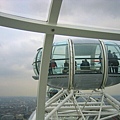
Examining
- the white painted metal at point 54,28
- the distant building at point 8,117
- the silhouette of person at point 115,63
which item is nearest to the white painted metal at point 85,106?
the silhouette of person at point 115,63

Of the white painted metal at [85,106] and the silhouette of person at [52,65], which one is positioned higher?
the silhouette of person at [52,65]

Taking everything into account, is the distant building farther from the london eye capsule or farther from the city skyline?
the london eye capsule

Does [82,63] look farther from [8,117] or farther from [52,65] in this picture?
[8,117]

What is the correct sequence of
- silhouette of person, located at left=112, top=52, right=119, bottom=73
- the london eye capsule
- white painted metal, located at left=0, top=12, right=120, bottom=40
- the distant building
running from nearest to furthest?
white painted metal, located at left=0, top=12, right=120, bottom=40
the london eye capsule
silhouette of person, located at left=112, top=52, right=119, bottom=73
the distant building

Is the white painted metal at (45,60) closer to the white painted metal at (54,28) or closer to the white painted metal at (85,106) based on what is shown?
the white painted metal at (54,28)

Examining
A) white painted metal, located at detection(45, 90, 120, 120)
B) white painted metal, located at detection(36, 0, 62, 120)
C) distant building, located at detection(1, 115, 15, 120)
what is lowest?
distant building, located at detection(1, 115, 15, 120)

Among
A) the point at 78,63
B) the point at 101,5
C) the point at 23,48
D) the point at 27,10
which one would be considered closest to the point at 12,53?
the point at 23,48

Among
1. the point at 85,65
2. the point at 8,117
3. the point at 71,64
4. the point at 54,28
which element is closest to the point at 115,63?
the point at 85,65

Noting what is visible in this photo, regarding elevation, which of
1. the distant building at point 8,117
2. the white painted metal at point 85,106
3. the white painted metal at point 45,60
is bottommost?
the distant building at point 8,117

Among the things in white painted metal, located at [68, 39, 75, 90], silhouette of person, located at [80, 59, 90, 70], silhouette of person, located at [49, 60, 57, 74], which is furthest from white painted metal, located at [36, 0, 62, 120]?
silhouette of person, located at [80, 59, 90, 70]
